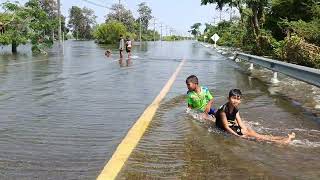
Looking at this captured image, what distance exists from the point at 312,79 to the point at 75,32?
178806 millimetres

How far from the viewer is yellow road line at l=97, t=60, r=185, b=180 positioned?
5.39m

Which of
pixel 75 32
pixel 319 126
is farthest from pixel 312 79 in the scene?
pixel 75 32

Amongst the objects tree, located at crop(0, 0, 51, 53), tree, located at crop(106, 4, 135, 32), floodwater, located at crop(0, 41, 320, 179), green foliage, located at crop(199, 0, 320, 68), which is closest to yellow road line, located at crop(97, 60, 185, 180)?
floodwater, located at crop(0, 41, 320, 179)

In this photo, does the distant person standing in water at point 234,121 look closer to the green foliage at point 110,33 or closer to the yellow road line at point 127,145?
the yellow road line at point 127,145

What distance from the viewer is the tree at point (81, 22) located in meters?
181

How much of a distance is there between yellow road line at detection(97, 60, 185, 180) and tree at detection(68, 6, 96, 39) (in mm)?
174302

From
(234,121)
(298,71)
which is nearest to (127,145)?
(234,121)

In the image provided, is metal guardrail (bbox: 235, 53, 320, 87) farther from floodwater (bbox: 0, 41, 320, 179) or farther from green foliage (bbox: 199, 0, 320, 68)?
green foliage (bbox: 199, 0, 320, 68)

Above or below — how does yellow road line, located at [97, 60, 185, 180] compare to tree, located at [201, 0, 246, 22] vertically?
below

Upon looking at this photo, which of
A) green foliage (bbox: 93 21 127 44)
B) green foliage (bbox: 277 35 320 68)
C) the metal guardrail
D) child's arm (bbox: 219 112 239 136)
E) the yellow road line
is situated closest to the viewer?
the yellow road line

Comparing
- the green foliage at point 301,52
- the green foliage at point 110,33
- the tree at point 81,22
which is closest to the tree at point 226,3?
the green foliage at point 301,52

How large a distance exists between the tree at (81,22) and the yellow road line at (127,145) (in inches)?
6862

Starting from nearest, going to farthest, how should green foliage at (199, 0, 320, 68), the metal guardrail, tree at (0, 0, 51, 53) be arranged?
the metal guardrail
green foliage at (199, 0, 320, 68)
tree at (0, 0, 51, 53)

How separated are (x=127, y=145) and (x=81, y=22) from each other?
7115 inches
